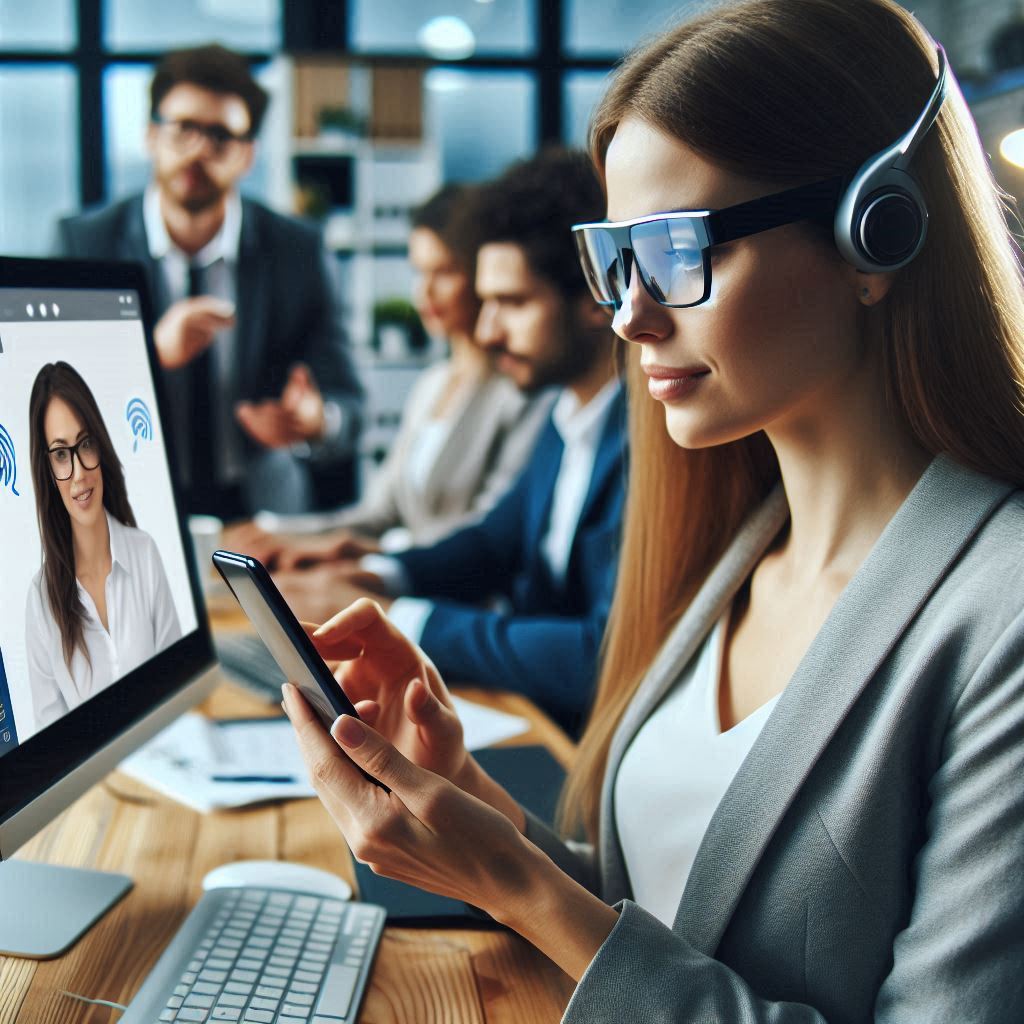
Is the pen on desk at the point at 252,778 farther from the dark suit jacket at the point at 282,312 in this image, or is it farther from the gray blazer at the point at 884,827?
the dark suit jacket at the point at 282,312

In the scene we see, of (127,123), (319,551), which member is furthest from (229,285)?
(127,123)

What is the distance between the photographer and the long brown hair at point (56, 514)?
32.7 inches

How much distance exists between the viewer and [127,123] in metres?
5.83

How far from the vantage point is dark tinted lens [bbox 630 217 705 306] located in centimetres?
85

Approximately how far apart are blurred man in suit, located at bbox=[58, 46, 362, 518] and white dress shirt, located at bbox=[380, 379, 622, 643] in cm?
74

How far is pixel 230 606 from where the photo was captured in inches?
83.8

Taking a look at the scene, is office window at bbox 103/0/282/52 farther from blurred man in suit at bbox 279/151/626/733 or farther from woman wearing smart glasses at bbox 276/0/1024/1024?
woman wearing smart glasses at bbox 276/0/1024/1024

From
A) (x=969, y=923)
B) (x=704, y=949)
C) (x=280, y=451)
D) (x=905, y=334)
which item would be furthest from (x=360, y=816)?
(x=280, y=451)

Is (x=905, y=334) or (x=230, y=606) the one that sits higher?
(x=905, y=334)

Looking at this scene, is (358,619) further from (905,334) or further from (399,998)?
(905,334)

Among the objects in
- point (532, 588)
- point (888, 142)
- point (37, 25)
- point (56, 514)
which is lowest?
point (532, 588)

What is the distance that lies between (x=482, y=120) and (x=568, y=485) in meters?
4.75

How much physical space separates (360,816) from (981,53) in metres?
6.42

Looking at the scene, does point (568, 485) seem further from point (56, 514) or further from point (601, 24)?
point (601, 24)
